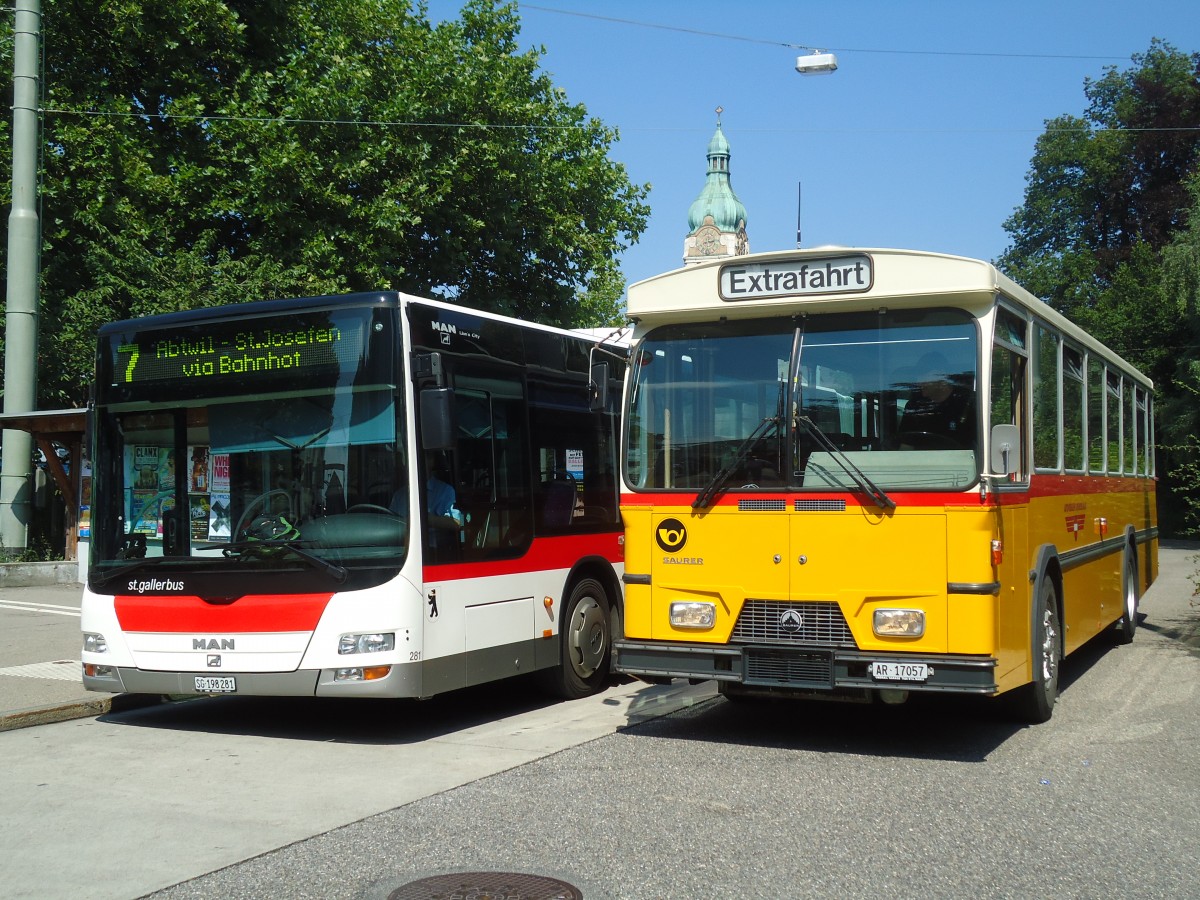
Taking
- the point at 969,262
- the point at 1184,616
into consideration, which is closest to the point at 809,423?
the point at 969,262

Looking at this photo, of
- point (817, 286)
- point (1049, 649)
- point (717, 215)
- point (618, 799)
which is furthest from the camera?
point (717, 215)

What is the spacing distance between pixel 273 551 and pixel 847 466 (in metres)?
3.77

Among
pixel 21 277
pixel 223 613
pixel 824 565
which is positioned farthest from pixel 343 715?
pixel 21 277

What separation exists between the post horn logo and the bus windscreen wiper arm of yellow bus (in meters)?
0.17

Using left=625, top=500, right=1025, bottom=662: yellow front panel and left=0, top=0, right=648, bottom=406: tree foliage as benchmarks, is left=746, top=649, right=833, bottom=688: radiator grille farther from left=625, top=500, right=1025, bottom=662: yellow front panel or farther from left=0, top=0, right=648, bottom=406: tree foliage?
left=0, top=0, right=648, bottom=406: tree foliage

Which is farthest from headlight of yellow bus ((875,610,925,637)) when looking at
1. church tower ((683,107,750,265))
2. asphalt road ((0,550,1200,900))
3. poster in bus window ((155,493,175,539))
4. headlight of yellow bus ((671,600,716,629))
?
church tower ((683,107,750,265))

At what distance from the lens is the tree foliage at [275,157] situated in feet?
82.4

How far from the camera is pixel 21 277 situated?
71.5 feet

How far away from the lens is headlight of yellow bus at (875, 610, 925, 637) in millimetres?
7770

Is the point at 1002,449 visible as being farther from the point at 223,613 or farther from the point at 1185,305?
the point at 1185,305

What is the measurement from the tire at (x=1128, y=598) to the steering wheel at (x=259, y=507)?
29.1 feet

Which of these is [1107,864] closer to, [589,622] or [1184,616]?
[589,622]

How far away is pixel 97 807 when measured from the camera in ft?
22.7

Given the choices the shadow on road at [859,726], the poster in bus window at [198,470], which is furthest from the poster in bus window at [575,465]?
the poster in bus window at [198,470]
